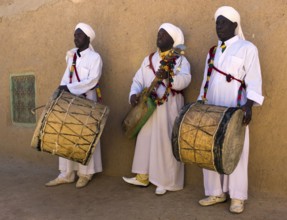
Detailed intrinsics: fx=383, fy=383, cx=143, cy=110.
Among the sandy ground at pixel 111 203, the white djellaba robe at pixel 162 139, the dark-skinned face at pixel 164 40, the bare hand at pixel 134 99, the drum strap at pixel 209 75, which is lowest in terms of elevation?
the sandy ground at pixel 111 203

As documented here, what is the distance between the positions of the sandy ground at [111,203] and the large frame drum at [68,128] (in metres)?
0.51

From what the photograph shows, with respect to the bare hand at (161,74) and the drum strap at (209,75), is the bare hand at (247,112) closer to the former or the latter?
the drum strap at (209,75)

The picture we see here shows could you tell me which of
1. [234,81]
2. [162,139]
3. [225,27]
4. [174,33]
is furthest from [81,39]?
[234,81]

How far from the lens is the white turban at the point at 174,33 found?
3.91m

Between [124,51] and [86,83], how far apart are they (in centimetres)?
76

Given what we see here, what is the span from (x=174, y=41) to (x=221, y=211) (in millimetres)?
1745

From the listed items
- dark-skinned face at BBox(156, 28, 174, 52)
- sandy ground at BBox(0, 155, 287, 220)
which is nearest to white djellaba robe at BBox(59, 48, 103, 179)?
sandy ground at BBox(0, 155, 287, 220)

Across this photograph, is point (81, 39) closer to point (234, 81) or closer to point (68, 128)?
point (68, 128)

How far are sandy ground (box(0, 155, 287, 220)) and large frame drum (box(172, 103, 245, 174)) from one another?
22.4 inches

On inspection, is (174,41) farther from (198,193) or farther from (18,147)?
(18,147)

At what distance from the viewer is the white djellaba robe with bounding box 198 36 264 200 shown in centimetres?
329

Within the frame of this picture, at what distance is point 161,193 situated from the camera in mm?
3891

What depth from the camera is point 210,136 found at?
116 inches


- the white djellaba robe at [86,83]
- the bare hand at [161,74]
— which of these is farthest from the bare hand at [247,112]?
the white djellaba robe at [86,83]
